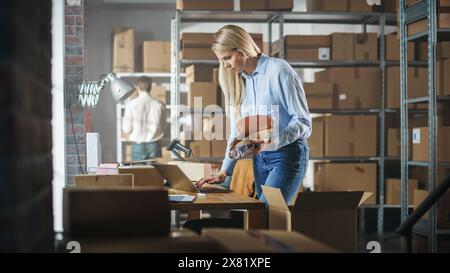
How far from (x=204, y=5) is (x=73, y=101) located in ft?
7.24

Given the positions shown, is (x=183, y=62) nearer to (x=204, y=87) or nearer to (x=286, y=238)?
(x=204, y=87)

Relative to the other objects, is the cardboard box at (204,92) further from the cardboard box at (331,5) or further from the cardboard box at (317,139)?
the cardboard box at (331,5)

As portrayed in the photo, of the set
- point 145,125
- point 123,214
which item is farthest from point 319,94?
point 123,214

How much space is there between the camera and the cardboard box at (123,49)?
6773mm

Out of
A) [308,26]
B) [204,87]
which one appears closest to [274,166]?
[204,87]

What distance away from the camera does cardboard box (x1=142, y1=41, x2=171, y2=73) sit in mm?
6664

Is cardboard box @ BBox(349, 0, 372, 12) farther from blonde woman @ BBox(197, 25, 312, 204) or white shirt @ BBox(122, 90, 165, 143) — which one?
blonde woman @ BBox(197, 25, 312, 204)

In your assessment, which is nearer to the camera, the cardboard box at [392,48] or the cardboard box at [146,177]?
the cardboard box at [146,177]

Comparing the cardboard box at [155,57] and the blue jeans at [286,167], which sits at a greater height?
the cardboard box at [155,57]

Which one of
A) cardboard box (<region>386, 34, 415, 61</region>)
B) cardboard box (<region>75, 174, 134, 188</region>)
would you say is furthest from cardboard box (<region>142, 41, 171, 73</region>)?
cardboard box (<region>75, 174, 134, 188</region>)

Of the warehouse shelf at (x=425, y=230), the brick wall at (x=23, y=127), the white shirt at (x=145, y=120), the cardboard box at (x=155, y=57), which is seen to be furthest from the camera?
the cardboard box at (x=155, y=57)

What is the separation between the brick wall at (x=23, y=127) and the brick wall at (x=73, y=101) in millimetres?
→ 1256

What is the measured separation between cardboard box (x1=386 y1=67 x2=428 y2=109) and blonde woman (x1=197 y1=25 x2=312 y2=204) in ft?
8.99

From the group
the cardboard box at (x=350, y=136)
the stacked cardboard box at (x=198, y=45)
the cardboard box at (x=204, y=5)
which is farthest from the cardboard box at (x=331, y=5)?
the cardboard box at (x=350, y=136)
